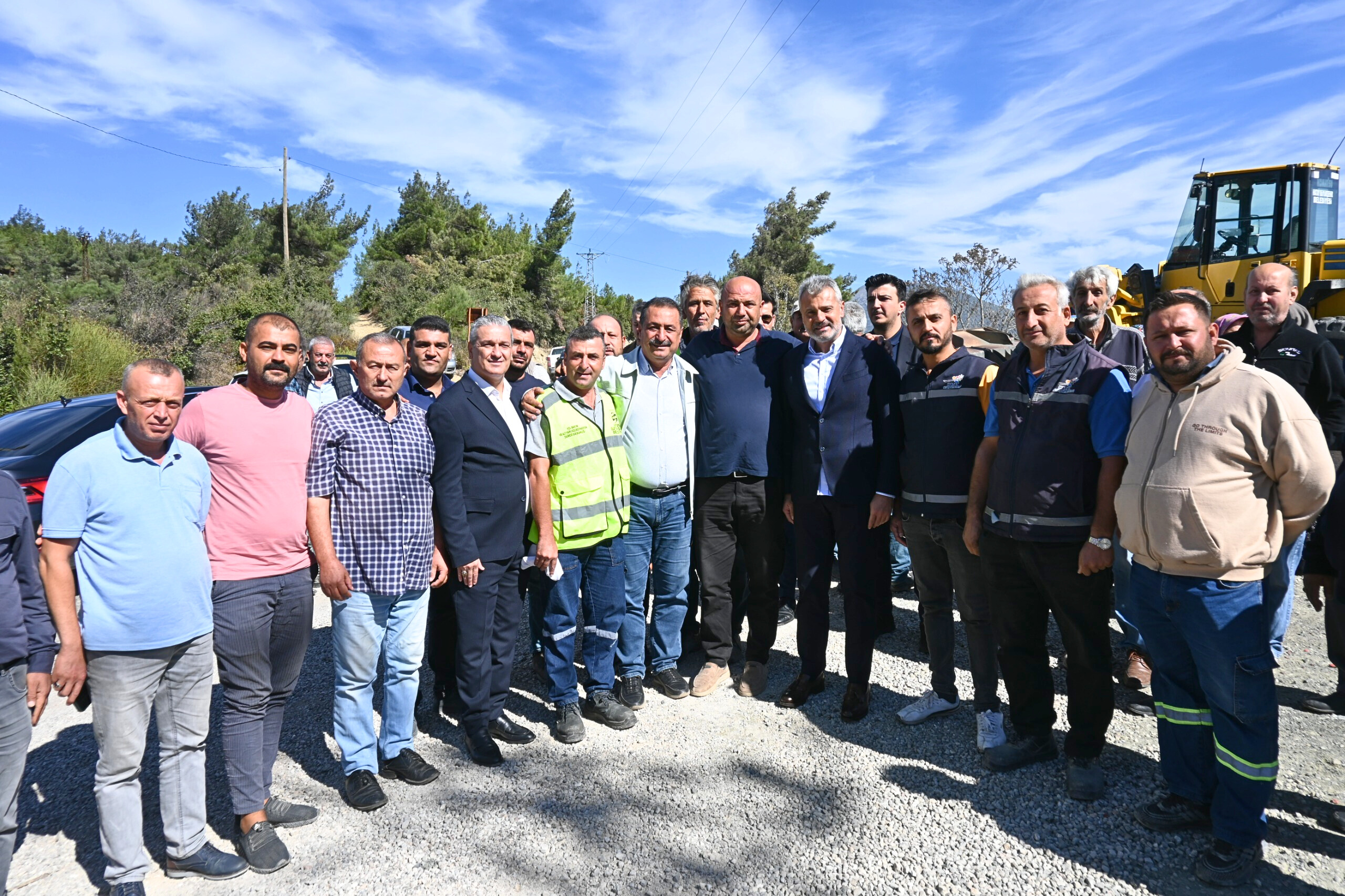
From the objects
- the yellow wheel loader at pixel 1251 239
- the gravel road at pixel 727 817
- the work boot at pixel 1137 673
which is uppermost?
the yellow wheel loader at pixel 1251 239

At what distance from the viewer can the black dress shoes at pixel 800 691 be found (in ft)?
14.8

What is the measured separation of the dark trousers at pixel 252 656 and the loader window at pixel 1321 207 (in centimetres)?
1327

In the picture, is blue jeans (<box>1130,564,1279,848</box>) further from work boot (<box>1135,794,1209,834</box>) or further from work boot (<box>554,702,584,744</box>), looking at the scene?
work boot (<box>554,702,584,744</box>)

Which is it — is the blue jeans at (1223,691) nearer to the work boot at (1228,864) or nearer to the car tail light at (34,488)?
the work boot at (1228,864)

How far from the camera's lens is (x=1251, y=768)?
9.35 ft

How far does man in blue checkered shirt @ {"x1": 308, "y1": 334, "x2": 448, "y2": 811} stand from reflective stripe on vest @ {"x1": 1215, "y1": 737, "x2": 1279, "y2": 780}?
11.3 ft

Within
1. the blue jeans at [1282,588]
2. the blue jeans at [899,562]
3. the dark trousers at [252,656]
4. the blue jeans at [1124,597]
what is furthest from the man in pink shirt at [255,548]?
the blue jeans at [899,562]

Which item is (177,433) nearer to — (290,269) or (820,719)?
(820,719)

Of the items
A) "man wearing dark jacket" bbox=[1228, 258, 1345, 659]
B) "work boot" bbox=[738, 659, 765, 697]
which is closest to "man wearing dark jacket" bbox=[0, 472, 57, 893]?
"work boot" bbox=[738, 659, 765, 697]

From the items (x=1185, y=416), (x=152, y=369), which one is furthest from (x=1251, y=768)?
(x=152, y=369)

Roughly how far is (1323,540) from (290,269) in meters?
33.3

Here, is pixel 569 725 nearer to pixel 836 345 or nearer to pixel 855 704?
pixel 855 704

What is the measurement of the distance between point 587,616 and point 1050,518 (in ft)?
8.28

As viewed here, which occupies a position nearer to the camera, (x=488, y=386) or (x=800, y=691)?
(x=488, y=386)
